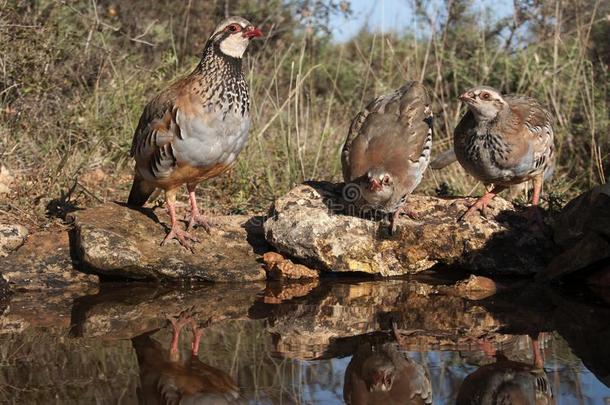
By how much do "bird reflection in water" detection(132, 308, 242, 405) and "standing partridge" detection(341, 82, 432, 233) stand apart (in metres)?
1.87

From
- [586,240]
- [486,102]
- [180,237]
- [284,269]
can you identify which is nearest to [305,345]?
[284,269]

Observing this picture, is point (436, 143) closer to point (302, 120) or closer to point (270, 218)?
point (302, 120)

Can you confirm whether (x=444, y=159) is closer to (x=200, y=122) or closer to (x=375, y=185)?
(x=375, y=185)

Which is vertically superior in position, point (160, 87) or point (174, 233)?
point (160, 87)

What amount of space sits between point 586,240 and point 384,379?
2.28m

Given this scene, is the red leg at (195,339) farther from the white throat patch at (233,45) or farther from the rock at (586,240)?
the rock at (586,240)

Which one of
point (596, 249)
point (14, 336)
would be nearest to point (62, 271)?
point (14, 336)

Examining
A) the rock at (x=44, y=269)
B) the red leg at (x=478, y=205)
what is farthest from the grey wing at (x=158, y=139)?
the red leg at (x=478, y=205)

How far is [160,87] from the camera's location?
8.69 metres

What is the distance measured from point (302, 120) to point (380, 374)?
5.11 m

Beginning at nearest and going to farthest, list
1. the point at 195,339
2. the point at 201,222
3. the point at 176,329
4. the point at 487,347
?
the point at 487,347
the point at 195,339
the point at 176,329
the point at 201,222

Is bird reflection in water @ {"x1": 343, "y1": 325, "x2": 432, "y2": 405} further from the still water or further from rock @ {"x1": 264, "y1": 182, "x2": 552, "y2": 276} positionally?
rock @ {"x1": 264, "y1": 182, "x2": 552, "y2": 276}

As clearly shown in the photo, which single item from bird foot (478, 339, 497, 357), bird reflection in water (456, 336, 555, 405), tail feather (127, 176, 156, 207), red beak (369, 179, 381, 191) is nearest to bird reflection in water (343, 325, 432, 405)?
bird reflection in water (456, 336, 555, 405)

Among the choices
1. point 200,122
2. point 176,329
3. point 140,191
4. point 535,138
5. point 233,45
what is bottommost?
point 176,329
